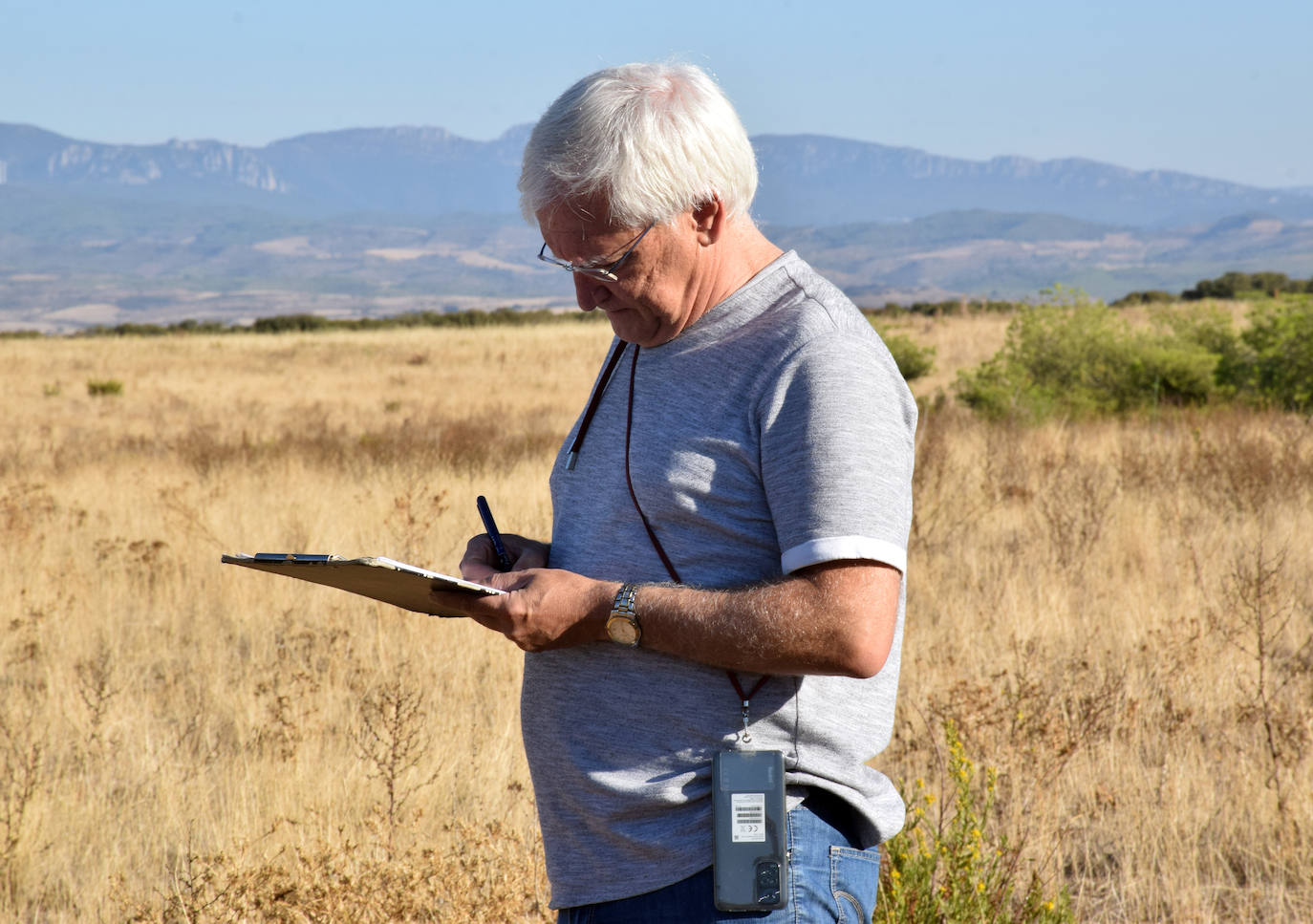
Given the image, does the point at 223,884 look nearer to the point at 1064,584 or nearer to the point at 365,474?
the point at 1064,584

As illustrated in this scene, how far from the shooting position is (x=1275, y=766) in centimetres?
342

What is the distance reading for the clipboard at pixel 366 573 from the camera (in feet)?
4.63

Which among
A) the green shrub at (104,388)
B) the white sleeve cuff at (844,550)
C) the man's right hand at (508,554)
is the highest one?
the white sleeve cuff at (844,550)

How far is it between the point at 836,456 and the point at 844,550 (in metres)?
0.12

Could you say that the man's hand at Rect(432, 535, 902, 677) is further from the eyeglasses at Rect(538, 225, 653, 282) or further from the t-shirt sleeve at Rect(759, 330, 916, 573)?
the eyeglasses at Rect(538, 225, 653, 282)

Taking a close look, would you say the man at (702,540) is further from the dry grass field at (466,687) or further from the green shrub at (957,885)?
the dry grass field at (466,687)

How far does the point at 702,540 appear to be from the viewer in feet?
4.93

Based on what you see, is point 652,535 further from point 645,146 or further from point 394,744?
point 394,744

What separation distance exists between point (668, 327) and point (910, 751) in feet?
8.73

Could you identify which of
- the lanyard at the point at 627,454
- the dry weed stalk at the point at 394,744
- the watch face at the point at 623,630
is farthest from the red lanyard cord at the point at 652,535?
the dry weed stalk at the point at 394,744

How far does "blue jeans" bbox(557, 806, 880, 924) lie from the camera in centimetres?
143

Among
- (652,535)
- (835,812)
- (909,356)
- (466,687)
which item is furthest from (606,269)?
(909,356)

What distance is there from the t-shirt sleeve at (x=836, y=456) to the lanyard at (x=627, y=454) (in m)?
0.19

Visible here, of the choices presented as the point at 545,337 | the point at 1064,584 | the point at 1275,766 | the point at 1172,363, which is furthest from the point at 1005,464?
the point at 545,337
